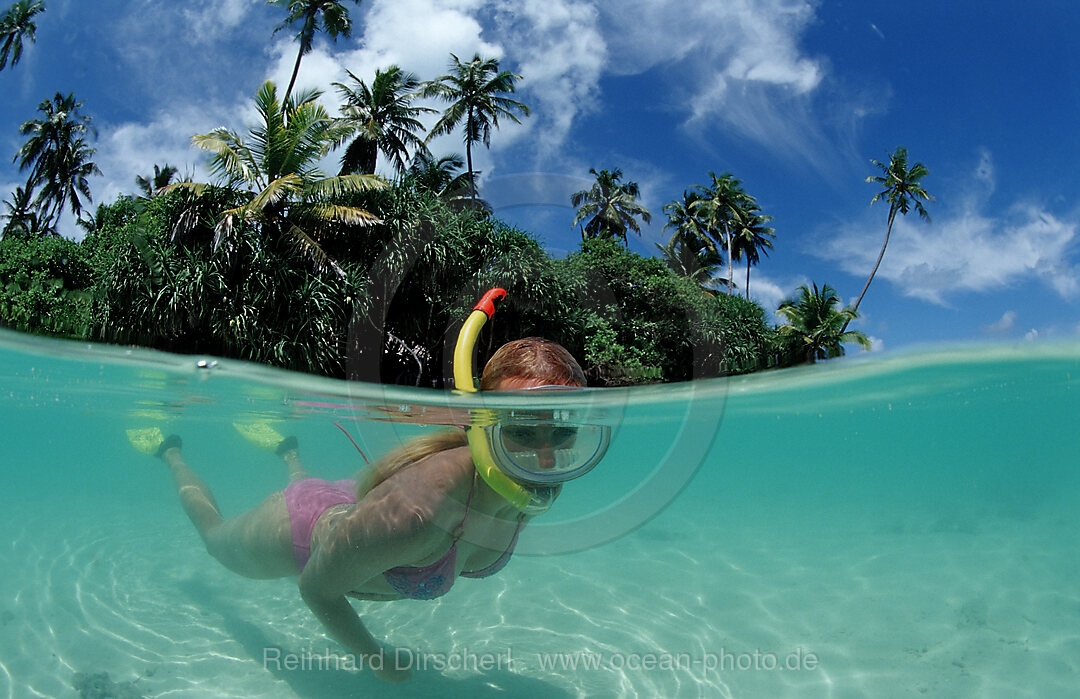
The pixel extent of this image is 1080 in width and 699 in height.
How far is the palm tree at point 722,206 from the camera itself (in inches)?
2101

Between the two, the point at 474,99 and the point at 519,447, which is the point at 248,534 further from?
the point at 474,99

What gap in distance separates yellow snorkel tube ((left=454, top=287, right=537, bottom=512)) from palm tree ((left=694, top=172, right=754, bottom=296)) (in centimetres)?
5310

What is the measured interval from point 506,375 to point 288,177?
1693cm

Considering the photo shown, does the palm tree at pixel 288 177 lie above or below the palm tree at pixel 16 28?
below

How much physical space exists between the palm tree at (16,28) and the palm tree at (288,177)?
3061 centimetres

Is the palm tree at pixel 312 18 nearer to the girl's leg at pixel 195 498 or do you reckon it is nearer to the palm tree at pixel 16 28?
the palm tree at pixel 16 28

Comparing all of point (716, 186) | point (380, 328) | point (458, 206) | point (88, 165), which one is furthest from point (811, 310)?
point (88, 165)

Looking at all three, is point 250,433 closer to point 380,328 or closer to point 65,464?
point 380,328

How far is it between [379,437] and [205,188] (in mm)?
15821

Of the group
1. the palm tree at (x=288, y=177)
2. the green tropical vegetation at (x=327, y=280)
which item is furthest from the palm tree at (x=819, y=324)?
the palm tree at (x=288, y=177)

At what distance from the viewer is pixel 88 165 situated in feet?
149

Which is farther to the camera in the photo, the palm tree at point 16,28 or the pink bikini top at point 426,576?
the palm tree at point 16,28

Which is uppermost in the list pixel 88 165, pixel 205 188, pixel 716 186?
pixel 716 186

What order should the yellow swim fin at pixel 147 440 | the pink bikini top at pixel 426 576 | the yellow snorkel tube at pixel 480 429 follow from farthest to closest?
the yellow swim fin at pixel 147 440, the pink bikini top at pixel 426 576, the yellow snorkel tube at pixel 480 429
